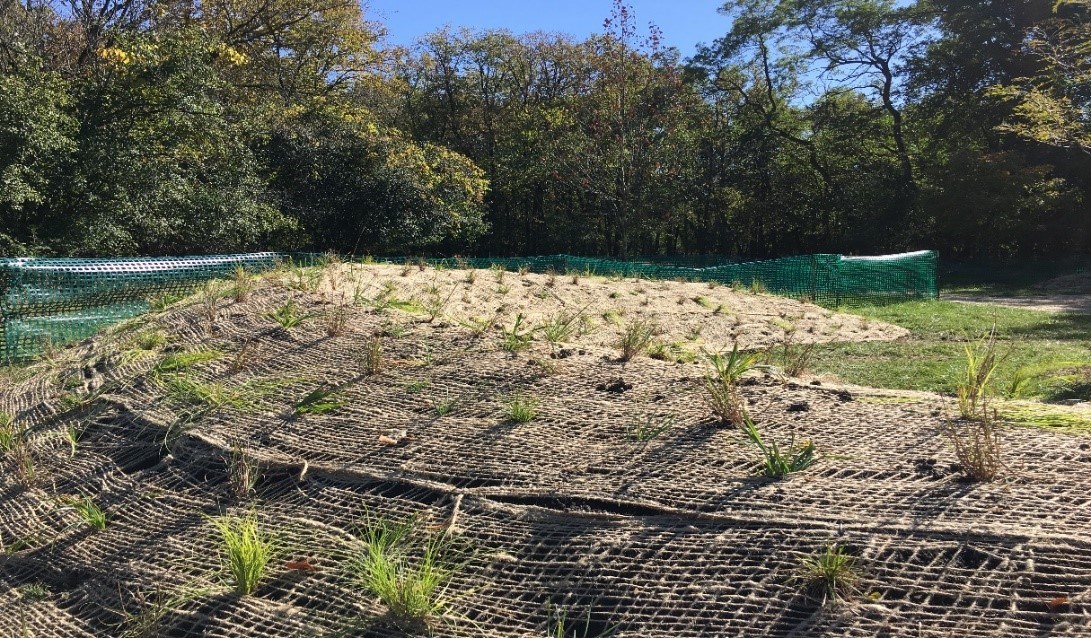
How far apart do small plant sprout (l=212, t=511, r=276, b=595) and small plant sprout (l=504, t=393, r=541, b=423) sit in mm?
1229

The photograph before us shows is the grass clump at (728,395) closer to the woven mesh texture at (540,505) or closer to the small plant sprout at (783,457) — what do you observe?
the woven mesh texture at (540,505)

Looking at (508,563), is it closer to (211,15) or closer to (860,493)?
(860,493)

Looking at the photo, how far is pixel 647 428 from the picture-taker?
3.75 m

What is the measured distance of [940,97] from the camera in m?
30.2

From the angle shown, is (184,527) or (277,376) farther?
(277,376)

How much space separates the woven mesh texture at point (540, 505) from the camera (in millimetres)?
2625

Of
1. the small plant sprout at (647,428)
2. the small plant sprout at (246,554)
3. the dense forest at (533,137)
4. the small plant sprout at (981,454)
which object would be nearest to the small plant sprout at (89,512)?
the small plant sprout at (246,554)

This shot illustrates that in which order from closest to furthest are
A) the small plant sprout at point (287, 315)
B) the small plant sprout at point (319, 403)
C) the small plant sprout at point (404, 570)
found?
the small plant sprout at point (404, 570) → the small plant sprout at point (319, 403) → the small plant sprout at point (287, 315)

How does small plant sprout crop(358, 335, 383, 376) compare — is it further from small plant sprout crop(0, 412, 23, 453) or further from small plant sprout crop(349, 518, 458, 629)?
small plant sprout crop(0, 412, 23, 453)

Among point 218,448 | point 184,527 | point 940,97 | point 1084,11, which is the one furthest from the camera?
point 940,97

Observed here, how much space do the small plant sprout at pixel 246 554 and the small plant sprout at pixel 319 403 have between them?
1035 mm

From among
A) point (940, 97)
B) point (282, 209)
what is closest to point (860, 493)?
point (282, 209)

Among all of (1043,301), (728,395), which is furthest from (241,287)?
(1043,301)

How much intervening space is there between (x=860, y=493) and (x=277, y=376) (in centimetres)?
333
